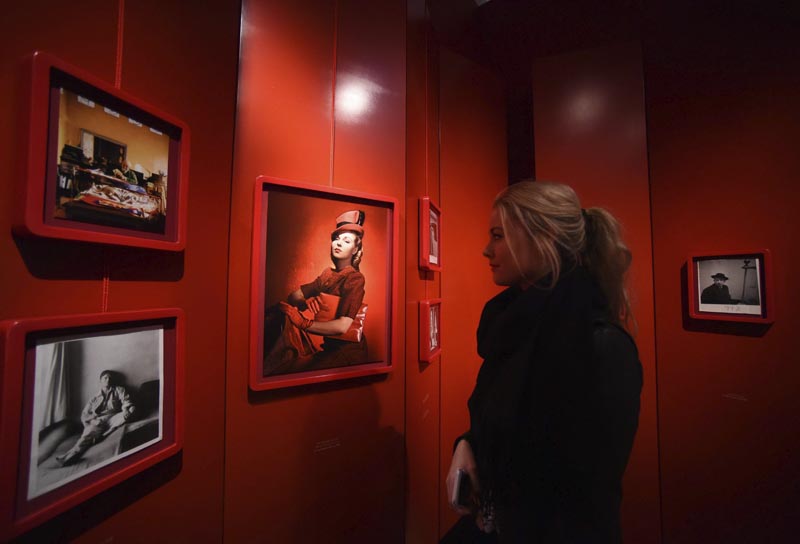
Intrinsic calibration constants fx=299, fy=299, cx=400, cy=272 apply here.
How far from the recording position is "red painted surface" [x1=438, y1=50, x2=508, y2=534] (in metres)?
2.44

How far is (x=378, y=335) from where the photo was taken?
5.28 ft

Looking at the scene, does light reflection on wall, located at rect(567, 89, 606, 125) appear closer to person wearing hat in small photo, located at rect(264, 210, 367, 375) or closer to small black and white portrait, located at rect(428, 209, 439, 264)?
small black and white portrait, located at rect(428, 209, 439, 264)

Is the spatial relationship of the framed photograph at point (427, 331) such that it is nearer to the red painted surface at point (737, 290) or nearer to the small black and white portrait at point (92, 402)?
the small black and white portrait at point (92, 402)

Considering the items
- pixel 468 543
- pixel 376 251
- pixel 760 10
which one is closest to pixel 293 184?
pixel 376 251

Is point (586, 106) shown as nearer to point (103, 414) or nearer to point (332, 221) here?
point (332, 221)

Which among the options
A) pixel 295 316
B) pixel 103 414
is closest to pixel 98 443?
pixel 103 414

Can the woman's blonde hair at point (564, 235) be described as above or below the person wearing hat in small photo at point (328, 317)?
above

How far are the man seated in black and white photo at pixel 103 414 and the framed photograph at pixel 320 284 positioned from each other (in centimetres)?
42

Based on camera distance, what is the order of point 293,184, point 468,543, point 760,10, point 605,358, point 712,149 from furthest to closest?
point 712,149, point 760,10, point 293,184, point 468,543, point 605,358

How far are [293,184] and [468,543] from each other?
→ 170cm

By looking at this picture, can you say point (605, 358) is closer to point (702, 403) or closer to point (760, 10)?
point (702, 403)

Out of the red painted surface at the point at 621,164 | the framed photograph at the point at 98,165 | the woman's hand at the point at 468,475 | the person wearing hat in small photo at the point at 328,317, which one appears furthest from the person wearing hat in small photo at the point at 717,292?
the framed photograph at the point at 98,165

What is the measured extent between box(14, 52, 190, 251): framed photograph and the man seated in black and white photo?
43 centimetres

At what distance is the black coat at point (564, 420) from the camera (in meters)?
0.94
